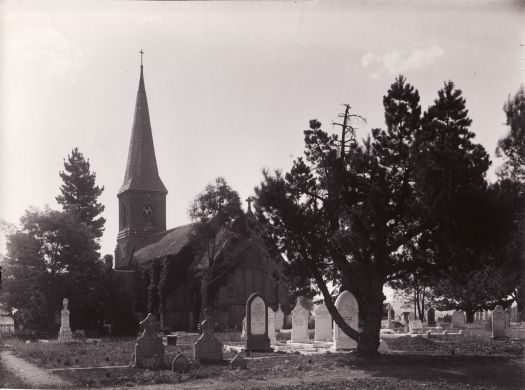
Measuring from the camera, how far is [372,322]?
1852 centimetres

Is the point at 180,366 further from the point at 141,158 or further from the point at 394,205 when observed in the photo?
the point at 141,158

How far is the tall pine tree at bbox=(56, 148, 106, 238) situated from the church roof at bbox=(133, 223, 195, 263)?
9.16 m

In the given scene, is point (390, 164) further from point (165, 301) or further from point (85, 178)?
point (85, 178)

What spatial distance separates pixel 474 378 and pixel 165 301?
36.3 metres

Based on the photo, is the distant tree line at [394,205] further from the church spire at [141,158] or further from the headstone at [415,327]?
the church spire at [141,158]

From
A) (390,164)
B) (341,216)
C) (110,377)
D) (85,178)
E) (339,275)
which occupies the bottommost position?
(110,377)

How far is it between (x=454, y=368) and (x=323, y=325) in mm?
12330

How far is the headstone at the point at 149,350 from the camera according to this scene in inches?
703

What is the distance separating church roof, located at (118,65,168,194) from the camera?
59.6m

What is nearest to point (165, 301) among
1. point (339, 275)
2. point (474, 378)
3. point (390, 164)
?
point (339, 275)

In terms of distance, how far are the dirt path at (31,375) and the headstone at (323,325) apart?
12252 millimetres

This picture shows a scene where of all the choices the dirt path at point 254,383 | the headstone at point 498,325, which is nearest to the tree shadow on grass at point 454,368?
the dirt path at point 254,383

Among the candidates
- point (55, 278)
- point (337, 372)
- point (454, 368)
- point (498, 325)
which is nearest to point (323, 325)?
point (498, 325)

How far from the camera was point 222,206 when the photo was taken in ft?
147
